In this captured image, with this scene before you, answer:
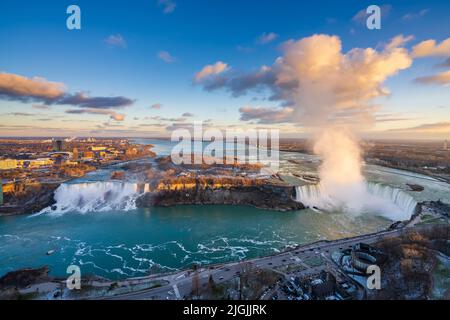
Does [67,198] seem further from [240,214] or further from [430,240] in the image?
[430,240]

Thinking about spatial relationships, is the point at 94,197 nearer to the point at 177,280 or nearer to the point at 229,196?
the point at 229,196

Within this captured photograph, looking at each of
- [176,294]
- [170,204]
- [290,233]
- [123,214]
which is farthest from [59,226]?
[290,233]

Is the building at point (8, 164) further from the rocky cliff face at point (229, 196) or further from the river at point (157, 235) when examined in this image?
the rocky cliff face at point (229, 196)

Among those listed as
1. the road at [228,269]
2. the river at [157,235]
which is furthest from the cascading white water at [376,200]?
the road at [228,269]

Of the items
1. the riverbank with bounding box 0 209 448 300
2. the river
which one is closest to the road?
the riverbank with bounding box 0 209 448 300

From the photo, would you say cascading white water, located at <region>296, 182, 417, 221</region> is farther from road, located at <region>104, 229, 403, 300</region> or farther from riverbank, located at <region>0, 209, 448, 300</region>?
riverbank, located at <region>0, 209, 448, 300</region>

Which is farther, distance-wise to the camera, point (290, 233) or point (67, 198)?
point (67, 198)
